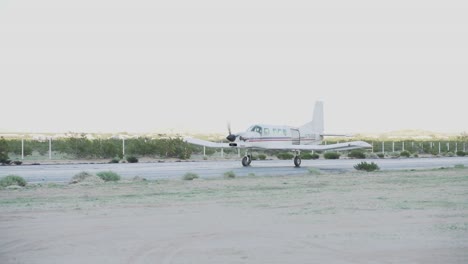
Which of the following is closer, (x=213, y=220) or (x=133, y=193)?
(x=213, y=220)

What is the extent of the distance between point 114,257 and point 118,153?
164 ft

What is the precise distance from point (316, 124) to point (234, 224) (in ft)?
116

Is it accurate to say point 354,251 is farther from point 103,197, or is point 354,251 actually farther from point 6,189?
point 6,189

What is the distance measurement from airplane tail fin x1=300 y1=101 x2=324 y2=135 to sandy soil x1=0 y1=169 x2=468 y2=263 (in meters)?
24.0

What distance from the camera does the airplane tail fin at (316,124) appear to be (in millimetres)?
47250

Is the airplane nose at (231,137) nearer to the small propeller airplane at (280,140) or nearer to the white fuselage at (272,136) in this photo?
the small propeller airplane at (280,140)

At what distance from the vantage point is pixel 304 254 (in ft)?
33.1

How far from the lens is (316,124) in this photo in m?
48.5

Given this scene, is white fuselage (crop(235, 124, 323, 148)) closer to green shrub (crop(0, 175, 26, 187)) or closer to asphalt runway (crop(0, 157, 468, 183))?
asphalt runway (crop(0, 157, 468, 183))

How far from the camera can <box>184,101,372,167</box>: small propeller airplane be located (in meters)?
42.1

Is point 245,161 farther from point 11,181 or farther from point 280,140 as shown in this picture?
point 11,181

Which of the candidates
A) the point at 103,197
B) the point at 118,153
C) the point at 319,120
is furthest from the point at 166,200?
the point at 118,153

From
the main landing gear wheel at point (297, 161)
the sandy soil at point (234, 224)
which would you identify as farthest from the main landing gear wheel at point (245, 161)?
the sandy soil at point (234, 224)

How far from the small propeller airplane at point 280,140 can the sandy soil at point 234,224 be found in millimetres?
18876
